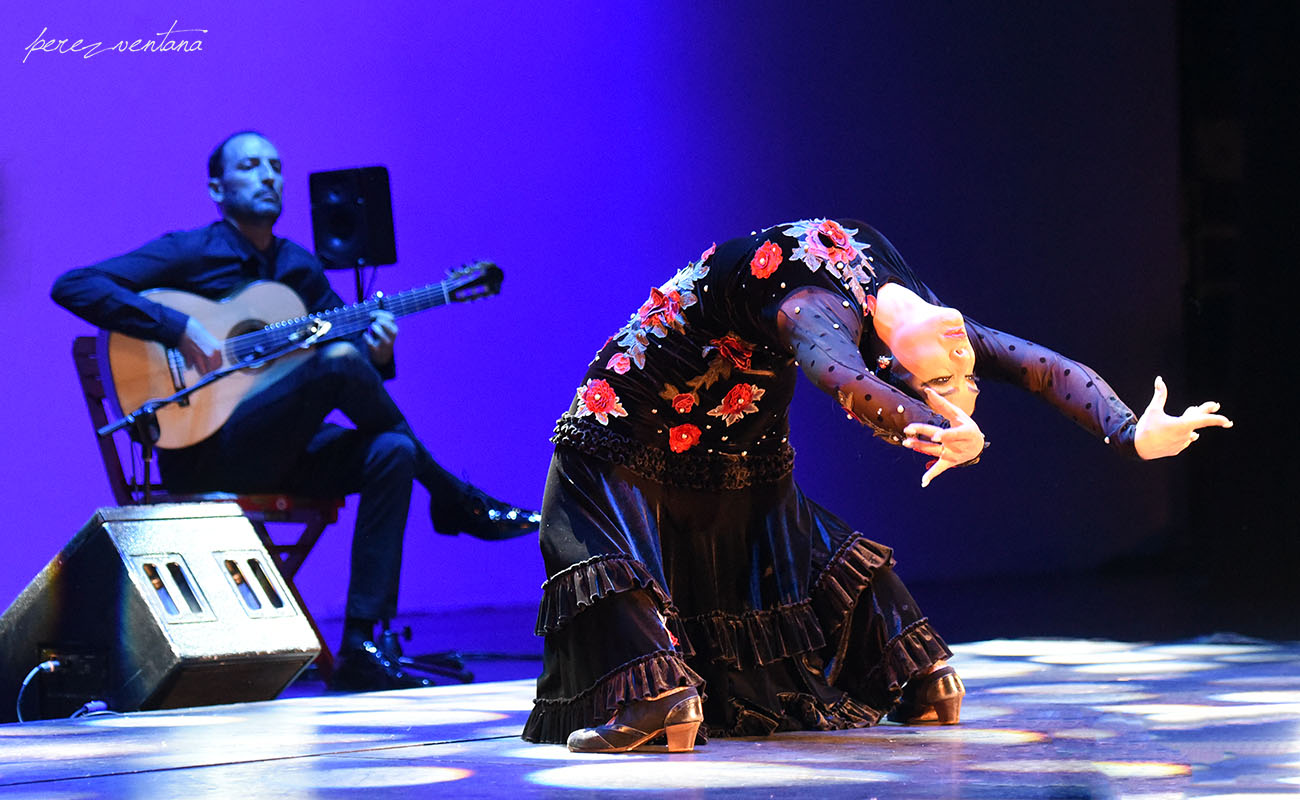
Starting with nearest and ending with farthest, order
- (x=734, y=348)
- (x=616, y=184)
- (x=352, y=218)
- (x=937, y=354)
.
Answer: (x=937, y=354) → (x=734, y=348) → (x=352, y=218) → (x=616, y=184)

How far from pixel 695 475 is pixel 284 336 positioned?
1897mm

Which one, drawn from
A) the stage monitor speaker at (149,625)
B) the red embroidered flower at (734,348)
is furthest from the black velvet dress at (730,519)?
the stage monitor speaker at (149,625)

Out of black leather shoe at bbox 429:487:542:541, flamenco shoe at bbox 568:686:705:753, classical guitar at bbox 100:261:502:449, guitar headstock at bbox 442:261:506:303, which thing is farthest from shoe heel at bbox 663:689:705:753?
guitar headstock at bbox 442:261:506:303

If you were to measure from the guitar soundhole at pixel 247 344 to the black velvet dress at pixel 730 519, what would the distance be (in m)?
1.73

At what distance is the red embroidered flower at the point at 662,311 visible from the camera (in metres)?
2.37

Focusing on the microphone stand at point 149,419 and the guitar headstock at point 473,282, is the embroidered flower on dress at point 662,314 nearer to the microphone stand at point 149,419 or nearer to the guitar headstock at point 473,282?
the microphone stand at point 149,419

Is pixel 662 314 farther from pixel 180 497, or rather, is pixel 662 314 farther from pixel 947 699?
pixel 180 497

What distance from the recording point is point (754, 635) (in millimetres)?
2461

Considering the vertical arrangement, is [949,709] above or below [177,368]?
below

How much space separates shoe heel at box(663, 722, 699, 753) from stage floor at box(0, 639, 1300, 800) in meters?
0.03

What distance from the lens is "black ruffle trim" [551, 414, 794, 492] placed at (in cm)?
240

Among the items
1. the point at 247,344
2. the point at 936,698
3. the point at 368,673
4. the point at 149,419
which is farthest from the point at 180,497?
the point at 936,698

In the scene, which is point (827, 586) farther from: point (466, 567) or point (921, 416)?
point (466, 567)

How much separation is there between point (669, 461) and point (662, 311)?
9.5 inches
